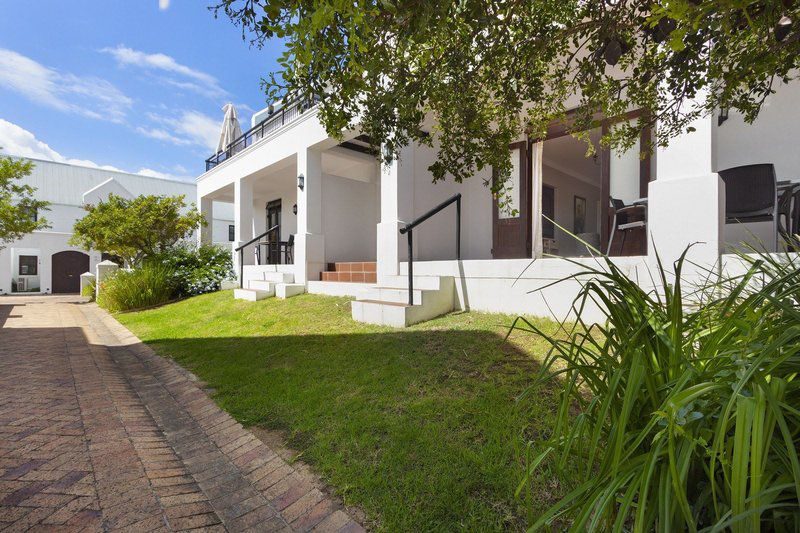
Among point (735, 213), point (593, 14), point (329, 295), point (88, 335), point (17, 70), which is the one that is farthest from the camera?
point (17, 70)

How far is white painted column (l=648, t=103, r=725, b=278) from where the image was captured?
349 cm

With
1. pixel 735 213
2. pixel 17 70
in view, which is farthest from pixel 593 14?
pixel 17 70

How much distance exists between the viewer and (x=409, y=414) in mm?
2646

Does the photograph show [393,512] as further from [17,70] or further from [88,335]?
[17,70]

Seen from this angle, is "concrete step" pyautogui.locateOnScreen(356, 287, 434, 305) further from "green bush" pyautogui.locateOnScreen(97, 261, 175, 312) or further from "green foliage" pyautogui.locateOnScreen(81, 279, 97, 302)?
"green foliage" pyautogui.locateOnScreen(81, 279, 97, 302)

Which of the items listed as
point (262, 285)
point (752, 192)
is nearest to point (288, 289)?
point (262, 285)

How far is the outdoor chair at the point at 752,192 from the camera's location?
3.94 m

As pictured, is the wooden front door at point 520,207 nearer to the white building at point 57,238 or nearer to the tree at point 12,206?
the tree at point 12,206

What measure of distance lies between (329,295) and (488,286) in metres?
3.61

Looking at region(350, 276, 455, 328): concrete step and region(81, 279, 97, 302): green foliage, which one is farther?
region(81, 279, 97, 302): green foliage

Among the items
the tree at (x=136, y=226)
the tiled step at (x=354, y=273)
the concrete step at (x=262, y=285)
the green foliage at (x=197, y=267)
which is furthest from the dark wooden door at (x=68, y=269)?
the tiled step at (x=354, y=273)

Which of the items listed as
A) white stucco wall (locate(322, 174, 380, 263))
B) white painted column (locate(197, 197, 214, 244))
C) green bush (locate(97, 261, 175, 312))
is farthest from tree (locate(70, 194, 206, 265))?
white stucco wall (locate(322, 174, 380, 263))

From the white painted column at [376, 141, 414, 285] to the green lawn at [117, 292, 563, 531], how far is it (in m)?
1.25

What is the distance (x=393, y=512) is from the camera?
5.79 ft
